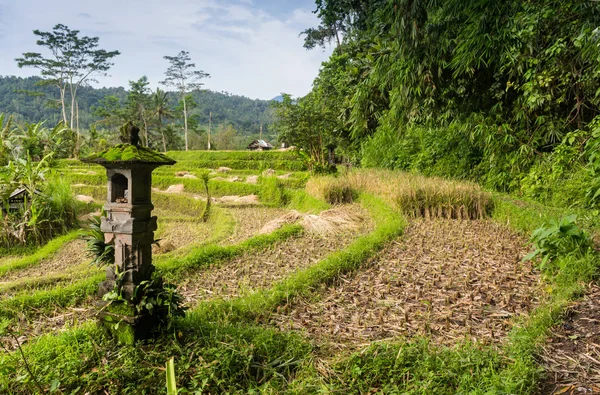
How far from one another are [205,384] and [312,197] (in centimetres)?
749

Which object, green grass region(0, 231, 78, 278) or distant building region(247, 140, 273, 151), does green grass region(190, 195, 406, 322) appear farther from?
distant building region(247, 140, 273, 151)

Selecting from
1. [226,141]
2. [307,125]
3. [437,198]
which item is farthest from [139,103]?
[437,198]

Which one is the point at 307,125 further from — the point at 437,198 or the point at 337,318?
the point at 337,318

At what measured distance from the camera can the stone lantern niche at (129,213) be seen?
2.11 m

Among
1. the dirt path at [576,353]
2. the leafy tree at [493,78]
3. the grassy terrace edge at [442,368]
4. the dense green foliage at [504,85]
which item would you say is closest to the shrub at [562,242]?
the dense green foliage at [504,85]

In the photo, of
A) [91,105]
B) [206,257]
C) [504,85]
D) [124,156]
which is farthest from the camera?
[91,105]

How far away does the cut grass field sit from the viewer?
179cm

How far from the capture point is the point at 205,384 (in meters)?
1.73

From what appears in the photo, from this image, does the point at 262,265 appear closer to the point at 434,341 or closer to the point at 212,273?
the point at 212,273

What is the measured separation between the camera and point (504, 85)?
19.9ft

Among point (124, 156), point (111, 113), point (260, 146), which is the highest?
point (111, 113)

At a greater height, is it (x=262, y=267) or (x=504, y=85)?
(x=504, y=85)

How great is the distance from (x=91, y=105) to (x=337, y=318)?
69.2 metres

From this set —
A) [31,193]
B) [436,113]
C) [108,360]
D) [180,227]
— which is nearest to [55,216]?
[31,193]
